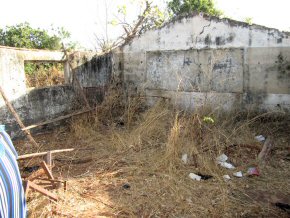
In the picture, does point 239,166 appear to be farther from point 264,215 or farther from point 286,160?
point 264,215

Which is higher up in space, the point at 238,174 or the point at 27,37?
the point at 27,37

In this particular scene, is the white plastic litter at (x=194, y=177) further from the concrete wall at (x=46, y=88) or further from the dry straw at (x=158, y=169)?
the concrete wall at (x=46, y=88)

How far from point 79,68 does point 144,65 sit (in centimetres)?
198

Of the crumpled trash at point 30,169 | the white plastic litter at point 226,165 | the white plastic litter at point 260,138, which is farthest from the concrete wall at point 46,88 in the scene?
the white plastic litter at point 260,138

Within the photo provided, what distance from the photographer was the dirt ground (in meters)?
3.56

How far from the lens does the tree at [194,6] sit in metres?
14.1

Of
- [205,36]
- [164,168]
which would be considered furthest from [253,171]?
[205,36]

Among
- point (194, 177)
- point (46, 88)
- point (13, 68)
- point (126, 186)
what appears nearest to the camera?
point (126, 186)

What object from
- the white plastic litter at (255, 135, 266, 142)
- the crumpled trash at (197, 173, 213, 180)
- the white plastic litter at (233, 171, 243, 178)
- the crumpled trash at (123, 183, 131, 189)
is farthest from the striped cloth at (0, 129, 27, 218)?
the white plastic litter at (255, 135, 266, 142)

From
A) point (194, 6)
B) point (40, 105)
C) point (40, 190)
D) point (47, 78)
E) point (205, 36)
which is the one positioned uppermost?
point (194, 6)

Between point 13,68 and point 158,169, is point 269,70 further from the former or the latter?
point 13,68

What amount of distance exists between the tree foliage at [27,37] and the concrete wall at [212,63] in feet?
22.3

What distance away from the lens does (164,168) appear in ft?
15.4

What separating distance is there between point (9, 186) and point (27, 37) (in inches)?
514
